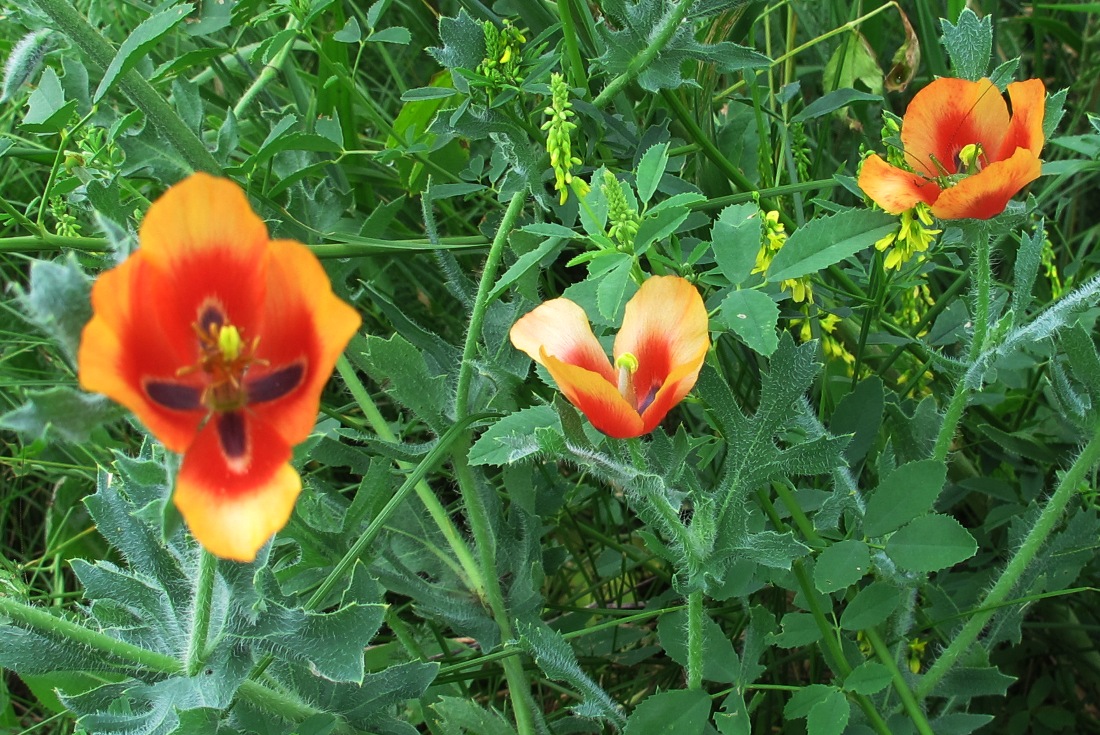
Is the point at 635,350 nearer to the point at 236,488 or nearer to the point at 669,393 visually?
the point at 669,393

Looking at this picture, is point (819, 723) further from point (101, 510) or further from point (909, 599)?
point (101, 510)

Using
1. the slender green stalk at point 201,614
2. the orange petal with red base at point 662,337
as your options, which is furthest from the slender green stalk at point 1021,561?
the slender green stalk at point 201,614

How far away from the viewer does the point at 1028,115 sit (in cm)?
139

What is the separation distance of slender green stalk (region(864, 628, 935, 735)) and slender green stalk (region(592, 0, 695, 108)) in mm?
930

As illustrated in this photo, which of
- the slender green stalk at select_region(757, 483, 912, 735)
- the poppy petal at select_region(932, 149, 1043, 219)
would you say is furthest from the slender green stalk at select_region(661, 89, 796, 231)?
the slender green stalk at select_region(757, 483, 912, 735)

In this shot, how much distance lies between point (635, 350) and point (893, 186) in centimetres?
45

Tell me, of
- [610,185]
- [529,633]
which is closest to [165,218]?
[610,185]

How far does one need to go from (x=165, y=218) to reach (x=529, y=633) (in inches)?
31.1

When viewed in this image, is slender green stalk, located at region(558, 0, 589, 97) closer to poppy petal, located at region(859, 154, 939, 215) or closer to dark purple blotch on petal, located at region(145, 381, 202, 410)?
poppy petal, located at region(859, 154, 939, 215)

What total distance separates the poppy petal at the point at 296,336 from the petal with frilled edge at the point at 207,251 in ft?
0.06

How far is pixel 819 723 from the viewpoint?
1.45 metres

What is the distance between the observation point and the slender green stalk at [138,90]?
1.60 metres

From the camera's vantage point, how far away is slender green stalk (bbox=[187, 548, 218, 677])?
1.17 m

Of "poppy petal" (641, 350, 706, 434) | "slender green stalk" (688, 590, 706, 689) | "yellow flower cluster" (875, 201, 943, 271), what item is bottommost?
"slender green stalk" (688, 590, 706, 689)
